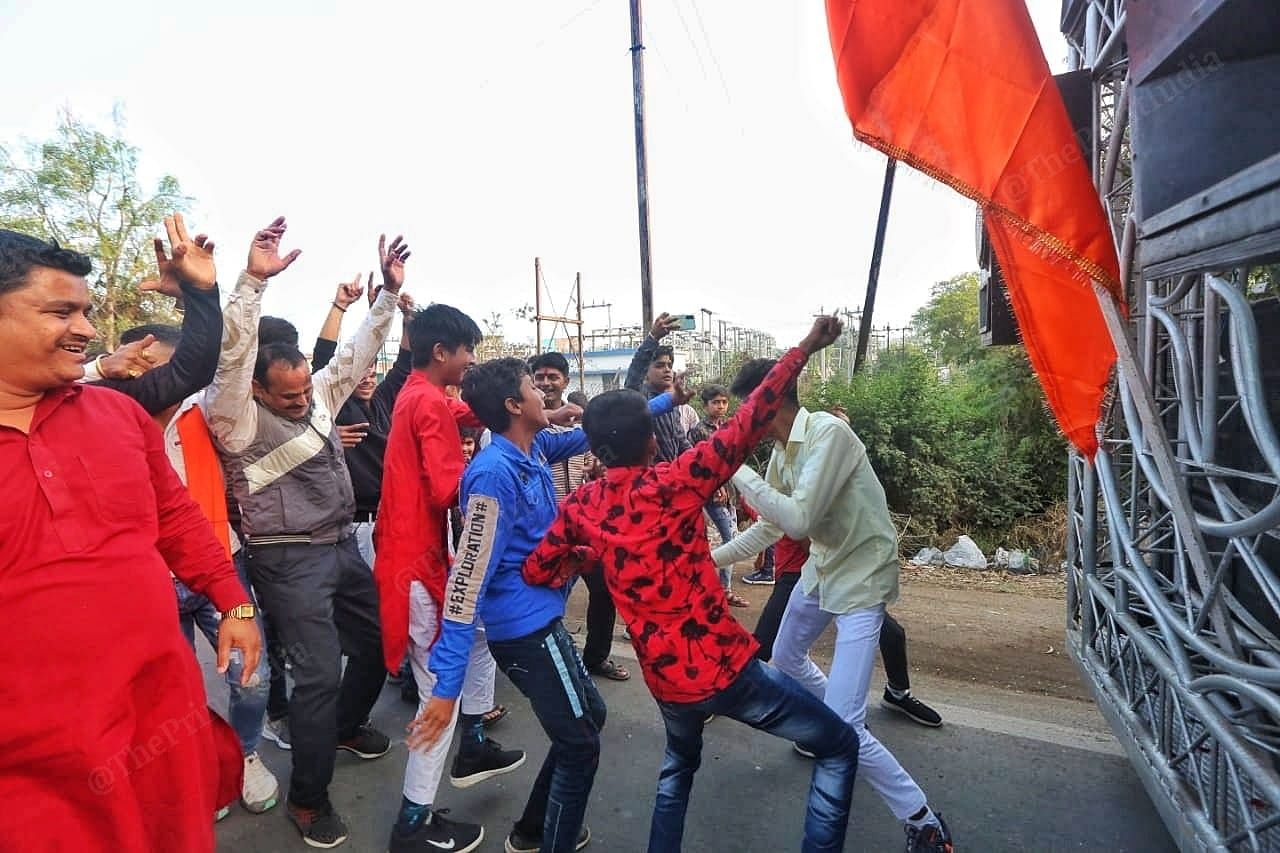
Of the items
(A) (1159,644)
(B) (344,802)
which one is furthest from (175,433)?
(A) (1159,644)

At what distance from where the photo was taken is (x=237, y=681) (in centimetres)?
277

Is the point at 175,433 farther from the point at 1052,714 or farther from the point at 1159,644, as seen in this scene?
the point at 1052,714

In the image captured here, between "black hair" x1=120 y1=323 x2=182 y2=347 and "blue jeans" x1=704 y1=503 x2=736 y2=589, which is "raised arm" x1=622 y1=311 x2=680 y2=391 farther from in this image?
"blue jeans" x1=704 y1=503 x2=736 y2=589

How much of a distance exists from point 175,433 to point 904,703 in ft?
11.1

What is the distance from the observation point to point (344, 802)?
2924 mm

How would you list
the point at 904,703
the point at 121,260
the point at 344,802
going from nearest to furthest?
the point at 344,802
the point at 904,703
the point at 121,260

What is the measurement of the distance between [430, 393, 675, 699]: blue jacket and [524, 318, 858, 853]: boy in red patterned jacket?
0.27 metres

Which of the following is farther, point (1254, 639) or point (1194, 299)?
point (1194, 299)

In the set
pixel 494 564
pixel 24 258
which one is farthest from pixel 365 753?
pixel 24 258

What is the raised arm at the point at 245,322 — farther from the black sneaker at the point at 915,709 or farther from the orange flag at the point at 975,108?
the black sneaker at the point at 915,709

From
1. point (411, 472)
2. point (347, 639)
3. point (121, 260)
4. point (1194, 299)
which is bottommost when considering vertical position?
point (347, 639)

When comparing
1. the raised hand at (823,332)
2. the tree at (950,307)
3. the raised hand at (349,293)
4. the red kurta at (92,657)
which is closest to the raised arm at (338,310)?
the raised hand at (349,293)

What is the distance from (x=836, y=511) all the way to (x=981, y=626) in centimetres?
317

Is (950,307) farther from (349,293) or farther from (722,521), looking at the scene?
(349,293)
